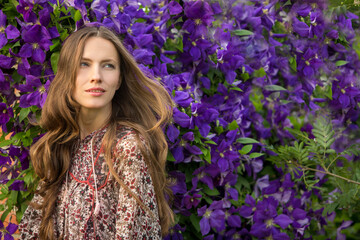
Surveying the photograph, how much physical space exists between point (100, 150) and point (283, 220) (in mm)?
912

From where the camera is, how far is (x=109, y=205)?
4.94 ft

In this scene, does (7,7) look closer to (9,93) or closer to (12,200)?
(9,93)

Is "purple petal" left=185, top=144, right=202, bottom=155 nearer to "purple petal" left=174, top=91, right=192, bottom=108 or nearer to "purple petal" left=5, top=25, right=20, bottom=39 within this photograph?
"purple petal" left=174, top=91, right=192, bottom=108

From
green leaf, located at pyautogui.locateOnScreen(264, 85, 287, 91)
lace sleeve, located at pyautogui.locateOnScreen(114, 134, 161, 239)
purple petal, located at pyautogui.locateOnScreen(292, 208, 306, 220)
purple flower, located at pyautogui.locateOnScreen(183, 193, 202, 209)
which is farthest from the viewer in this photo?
green leaf, located at pyautogui.locateOnScreen(264, 85, 287, 91)

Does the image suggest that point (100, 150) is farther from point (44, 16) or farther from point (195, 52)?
point (195, 52)

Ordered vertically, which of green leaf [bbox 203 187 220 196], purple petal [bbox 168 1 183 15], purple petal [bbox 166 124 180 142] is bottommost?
Answer: green leaf [bbox 203 187 220 196]

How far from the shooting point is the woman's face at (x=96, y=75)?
150cm

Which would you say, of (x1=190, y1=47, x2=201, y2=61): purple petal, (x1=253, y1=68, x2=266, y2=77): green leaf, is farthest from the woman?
(x1=253, y1=68, x2=266, y2=77): green leaf

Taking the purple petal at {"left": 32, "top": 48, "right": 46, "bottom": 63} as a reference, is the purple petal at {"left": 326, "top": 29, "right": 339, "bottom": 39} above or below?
below

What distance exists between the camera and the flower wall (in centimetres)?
169

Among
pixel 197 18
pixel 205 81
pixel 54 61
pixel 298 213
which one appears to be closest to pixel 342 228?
pixel 298 213

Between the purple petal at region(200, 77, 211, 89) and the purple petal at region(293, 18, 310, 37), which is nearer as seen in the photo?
the purple petal at region(200, 77, 211, 89)

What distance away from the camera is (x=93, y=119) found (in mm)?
1626

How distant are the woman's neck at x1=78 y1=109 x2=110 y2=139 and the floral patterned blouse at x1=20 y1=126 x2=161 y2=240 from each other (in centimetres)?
4
